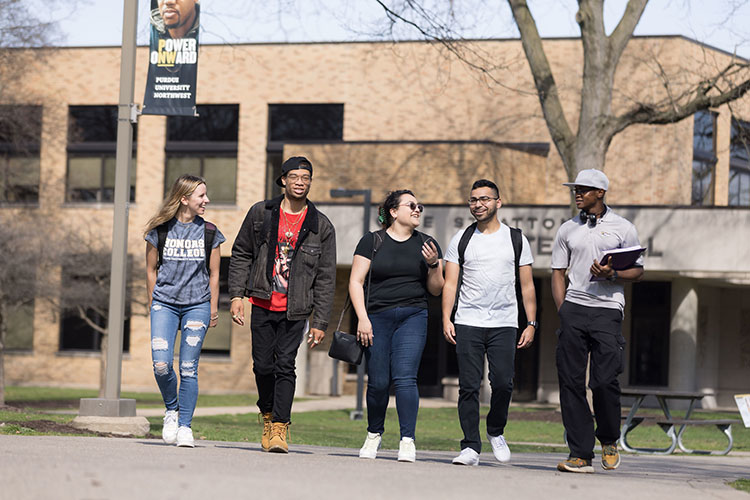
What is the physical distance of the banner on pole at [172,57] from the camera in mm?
13484

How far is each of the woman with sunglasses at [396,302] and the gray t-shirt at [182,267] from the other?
1.15 metres

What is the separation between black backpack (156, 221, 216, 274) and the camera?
9.09 m

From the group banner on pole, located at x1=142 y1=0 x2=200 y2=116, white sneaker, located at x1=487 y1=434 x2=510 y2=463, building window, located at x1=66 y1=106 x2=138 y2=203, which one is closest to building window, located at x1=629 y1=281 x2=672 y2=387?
building window, located at x1=66 y1=106 x2=138 y2=203

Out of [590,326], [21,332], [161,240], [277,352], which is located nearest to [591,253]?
[590,326]

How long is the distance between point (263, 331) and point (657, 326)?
920 inches

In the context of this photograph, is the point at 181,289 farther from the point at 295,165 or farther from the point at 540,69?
the point at 540,69

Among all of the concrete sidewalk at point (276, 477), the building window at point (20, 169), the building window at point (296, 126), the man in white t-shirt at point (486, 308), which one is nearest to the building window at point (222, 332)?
the building window at point (296, 126)

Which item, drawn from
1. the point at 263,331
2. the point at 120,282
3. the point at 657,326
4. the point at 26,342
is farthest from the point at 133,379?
the point at 263,331

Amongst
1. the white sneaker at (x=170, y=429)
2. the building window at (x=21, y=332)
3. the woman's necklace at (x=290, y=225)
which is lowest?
the building window at (x=21, y=332)

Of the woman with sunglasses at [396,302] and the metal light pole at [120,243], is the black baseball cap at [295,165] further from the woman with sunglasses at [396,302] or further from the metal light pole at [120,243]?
the metal light pole at [120,243]

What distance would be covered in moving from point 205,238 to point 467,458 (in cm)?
256

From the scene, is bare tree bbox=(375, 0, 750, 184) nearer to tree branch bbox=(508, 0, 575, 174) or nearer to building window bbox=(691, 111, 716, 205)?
tree branch bbox=(508, 0, 575, 174)

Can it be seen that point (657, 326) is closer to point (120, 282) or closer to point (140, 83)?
point (140, 83)

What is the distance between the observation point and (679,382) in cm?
2795
